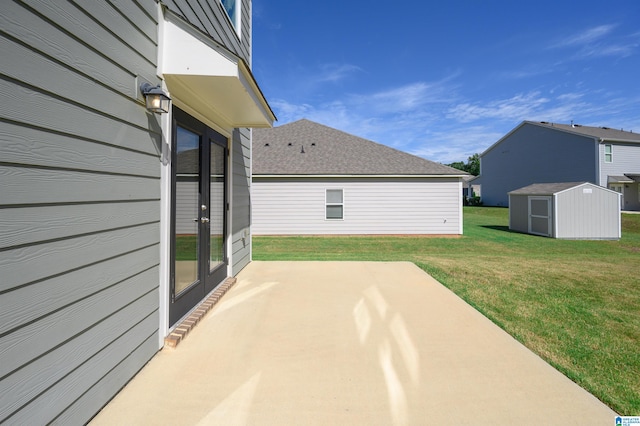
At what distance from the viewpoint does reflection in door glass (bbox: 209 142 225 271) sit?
13.1 ft

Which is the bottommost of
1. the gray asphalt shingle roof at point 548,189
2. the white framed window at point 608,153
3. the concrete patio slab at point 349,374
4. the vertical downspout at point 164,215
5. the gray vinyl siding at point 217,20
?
the concrete patio slab at point 349,374

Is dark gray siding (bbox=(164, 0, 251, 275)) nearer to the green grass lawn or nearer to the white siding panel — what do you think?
the green grass lawn

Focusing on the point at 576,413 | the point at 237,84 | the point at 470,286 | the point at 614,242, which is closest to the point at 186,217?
the point at 237,84

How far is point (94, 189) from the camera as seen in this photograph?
1.80 m

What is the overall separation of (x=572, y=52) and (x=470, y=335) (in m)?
15.4

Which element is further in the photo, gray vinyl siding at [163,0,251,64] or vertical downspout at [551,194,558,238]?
vertical downspout at [551,194,558,238]

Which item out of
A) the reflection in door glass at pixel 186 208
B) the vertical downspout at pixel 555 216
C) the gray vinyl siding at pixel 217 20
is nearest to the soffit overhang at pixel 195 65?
the gray vinyl siding at pixel 217 20

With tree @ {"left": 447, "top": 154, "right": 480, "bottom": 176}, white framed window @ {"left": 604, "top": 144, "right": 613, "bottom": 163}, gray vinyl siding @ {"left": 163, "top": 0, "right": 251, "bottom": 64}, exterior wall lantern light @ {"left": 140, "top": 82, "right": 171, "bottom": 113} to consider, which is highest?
tree @ {"left": 447, "top": 154, "right": 480, "bottom": 176}

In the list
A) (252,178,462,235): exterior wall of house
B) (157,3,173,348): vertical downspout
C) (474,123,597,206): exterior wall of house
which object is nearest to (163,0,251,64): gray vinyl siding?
(157,3,173,348): vertical downspout

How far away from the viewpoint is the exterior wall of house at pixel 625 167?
20.0m

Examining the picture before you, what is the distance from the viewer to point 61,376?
155cm

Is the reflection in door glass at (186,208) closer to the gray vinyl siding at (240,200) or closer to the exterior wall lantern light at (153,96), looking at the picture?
the exterior wall lantern light at (153,96)

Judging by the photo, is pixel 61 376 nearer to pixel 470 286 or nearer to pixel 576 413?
pixel 576 413

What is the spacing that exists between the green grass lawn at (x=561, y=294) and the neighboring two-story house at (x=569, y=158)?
14.2 m
